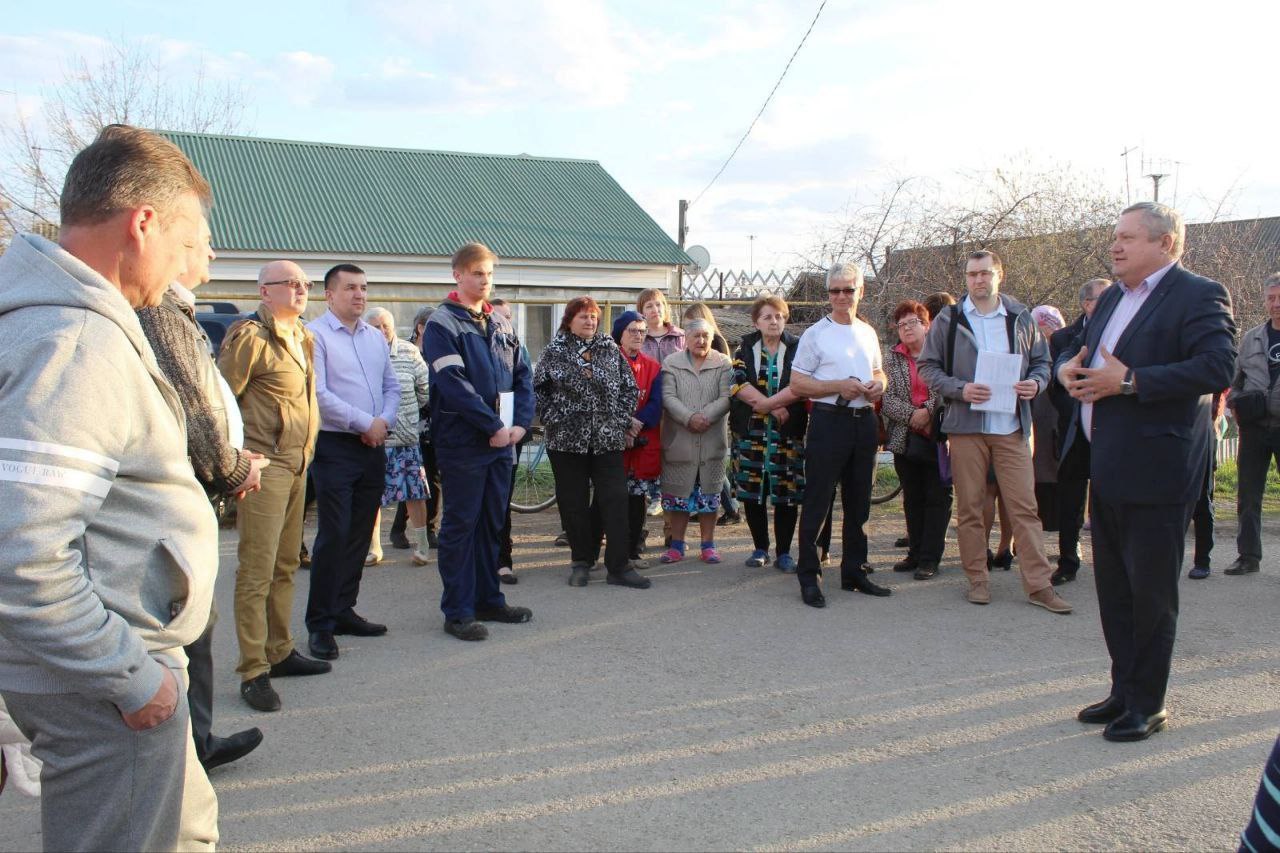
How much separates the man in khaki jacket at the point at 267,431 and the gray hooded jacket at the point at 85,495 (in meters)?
2.58

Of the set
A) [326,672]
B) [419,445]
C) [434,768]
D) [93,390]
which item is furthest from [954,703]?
[419,445]

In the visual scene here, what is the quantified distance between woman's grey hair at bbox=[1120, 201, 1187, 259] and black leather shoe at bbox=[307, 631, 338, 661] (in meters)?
4.33

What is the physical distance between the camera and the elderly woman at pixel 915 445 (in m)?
6.98

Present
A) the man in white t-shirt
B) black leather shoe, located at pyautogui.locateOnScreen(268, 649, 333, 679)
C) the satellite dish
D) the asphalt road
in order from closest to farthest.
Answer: the asphalt road
black leather shoe, located at pyautogui.locateOnScreen(268, 649, 333, 679)
the man in white t-shirt
the satellite dish

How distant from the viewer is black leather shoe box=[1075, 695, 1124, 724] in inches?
167

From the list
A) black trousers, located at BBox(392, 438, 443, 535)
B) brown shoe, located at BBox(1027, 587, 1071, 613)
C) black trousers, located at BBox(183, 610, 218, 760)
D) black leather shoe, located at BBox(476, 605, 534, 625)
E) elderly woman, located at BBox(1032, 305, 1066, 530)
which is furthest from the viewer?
black trousers, located at BBox(392, 438, 443, 535)

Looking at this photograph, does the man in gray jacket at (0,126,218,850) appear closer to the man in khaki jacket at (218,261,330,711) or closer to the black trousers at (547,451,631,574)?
the man in khaki jacket at (218,261,330,711)

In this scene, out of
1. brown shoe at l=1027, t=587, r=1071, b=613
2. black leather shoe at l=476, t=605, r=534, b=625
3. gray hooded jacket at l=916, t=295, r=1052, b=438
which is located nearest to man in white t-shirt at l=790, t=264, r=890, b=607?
gray hooded jacket at l=916, t=295, r=1052, b=438

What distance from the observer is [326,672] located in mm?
4949

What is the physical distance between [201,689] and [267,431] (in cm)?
127

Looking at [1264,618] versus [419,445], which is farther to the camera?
[419,445]

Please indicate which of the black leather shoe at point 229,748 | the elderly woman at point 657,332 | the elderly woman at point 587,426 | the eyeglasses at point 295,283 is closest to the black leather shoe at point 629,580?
the elderly woman at point 587,426

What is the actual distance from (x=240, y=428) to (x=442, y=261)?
67.3 ft

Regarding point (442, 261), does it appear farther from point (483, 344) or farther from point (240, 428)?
point (240, 428)
